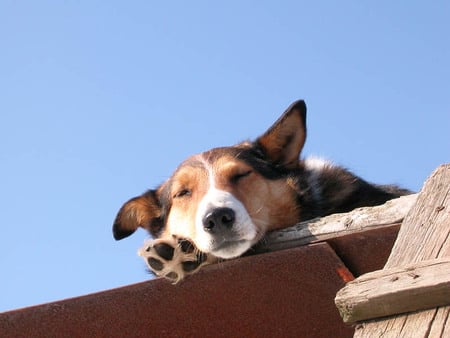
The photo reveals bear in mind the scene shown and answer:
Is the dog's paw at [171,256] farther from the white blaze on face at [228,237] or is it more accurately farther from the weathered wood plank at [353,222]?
the weathered wood plank at [353,222]

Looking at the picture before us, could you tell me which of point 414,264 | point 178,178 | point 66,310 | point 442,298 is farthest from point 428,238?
point 178,178

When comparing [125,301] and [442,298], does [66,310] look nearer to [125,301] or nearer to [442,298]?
[125,301]

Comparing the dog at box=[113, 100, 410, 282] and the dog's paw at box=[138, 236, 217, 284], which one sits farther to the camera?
the dog at box=[113, 100, 410, 282]

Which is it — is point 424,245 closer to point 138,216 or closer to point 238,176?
point 238,176

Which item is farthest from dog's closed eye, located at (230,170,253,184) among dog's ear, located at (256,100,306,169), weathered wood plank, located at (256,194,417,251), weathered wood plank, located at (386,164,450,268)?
weathered wood plank, located at (386,164,450,268)

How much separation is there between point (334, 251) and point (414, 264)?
422 millimetres

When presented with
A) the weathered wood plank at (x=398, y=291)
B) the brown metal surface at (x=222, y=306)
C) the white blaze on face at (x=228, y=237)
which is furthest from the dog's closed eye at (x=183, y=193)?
the weathered wood plank at (x=398, y=291)

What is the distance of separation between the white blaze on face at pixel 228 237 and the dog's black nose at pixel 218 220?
0.07 ft

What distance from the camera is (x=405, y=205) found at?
9.86 feet

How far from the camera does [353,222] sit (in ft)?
10.3

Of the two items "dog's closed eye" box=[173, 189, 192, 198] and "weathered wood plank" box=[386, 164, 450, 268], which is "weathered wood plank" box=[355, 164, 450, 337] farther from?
"dog's closed eye" box=[173, 189, 192, 198]

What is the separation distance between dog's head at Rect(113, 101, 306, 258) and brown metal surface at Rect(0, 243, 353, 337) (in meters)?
0.99

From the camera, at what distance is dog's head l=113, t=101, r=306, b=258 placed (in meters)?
4.16

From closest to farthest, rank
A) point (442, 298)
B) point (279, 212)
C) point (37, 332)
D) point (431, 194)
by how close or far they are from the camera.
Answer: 1. point (442, 298)
2. point (431, 194)
3. point (37, 332)
4. point (279, 212)
